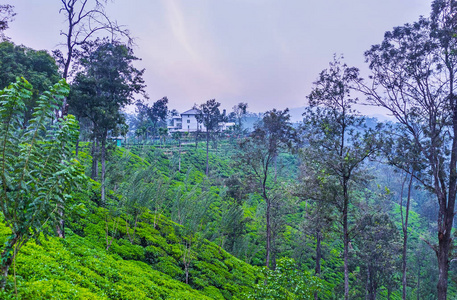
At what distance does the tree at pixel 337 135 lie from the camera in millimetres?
13852

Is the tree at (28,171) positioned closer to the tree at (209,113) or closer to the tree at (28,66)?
the tree at (28,66)

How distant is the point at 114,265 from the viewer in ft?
32.9

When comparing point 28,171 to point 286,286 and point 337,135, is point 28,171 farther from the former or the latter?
point 337,135

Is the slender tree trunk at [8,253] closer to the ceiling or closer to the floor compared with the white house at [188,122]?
closer to the floor

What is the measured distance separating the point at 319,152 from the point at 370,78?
16.7 ft

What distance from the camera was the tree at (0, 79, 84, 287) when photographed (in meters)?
3.89

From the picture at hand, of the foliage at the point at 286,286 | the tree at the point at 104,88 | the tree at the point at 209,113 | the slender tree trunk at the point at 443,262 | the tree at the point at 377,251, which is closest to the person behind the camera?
the foliage at the point at 286,286

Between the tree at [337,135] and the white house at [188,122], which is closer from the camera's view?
the tree at [337,135]

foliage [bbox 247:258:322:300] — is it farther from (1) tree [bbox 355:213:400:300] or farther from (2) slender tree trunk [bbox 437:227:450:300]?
(1) tree [bbox 355:213:400:300]

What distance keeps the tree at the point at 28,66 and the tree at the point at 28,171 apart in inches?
834

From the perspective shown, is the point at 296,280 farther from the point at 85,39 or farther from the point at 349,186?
the point at 85,39

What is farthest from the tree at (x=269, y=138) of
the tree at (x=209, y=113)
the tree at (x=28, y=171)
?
the tree at (x=209, y=113)

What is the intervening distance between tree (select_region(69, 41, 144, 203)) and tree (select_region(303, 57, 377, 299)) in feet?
46.9

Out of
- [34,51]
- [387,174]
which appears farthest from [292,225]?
[387,174]
